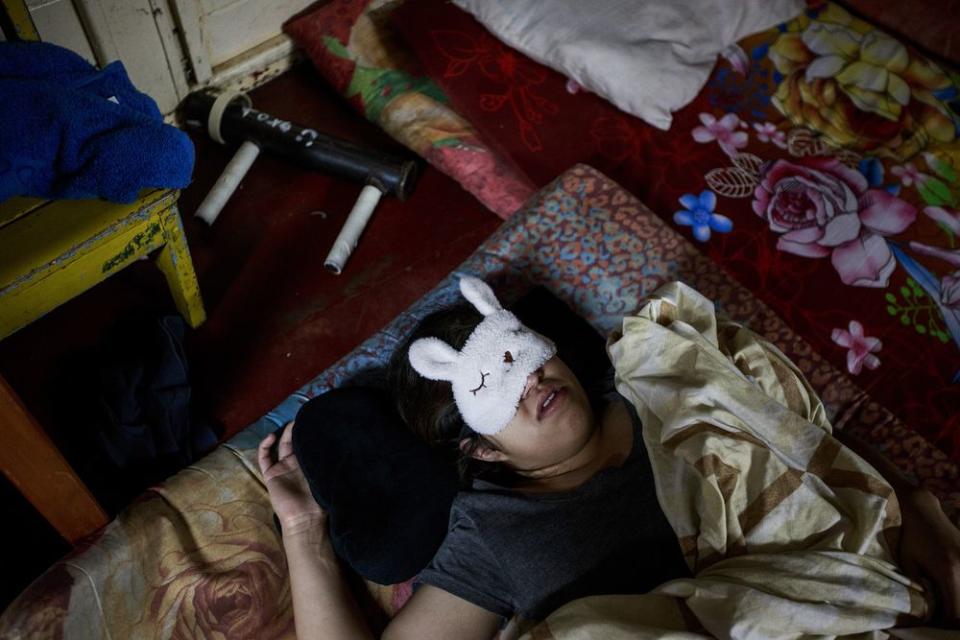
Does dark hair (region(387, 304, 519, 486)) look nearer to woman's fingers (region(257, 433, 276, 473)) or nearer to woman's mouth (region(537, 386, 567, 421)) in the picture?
woman's mouth (region(537, 386, 567, 421))

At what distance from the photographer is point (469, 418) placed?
3.55 feet

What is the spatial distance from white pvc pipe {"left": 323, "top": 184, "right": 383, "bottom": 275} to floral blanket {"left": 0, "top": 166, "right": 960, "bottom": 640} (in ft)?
1.29

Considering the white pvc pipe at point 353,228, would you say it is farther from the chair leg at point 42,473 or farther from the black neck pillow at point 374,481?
the chair leg at point 42,473

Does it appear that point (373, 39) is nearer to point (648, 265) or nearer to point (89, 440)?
point (648, 265)

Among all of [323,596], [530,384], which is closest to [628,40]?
[530,384]

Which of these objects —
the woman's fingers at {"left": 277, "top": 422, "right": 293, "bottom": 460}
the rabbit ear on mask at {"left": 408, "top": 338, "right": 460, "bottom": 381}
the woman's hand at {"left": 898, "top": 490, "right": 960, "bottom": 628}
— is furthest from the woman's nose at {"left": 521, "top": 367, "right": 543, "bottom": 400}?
the woman's hand at {"left": 898, "top": 490, "right": 960, "bottom": 628}

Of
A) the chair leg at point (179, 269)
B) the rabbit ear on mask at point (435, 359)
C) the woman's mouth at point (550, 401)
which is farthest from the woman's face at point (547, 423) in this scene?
the chair leg at point (179, 269)

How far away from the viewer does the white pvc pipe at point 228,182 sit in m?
1.77

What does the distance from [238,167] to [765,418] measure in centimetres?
138

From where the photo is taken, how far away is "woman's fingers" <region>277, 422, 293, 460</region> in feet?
4.08

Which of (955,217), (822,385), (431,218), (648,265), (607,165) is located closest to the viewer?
(822,385)

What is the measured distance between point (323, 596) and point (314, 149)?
1153mm

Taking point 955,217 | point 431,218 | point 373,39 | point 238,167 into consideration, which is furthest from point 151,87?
point 955,217

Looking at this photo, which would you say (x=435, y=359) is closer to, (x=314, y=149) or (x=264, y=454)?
(x=264, y=454)
